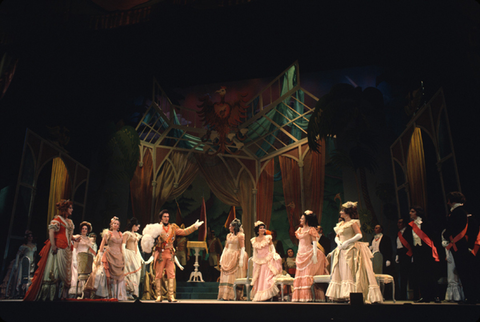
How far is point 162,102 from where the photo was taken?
11742 mm

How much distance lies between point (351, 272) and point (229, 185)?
7.70 meters

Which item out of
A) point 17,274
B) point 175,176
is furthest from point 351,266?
point 175,176

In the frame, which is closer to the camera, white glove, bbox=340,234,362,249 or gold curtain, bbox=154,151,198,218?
white glove, bbox=340,234,362,249

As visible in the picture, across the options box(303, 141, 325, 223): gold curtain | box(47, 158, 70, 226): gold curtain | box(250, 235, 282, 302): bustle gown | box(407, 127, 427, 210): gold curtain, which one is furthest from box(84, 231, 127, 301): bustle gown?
box(303, 141, 325, 223): gold curtain

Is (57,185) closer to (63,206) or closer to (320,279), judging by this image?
(63,206)

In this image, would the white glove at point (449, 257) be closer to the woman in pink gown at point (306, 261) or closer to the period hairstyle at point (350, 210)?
the period hairstyle at point (350, 210)

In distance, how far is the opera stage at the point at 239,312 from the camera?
412cm

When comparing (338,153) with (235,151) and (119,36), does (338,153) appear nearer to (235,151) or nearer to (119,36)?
(235,151)

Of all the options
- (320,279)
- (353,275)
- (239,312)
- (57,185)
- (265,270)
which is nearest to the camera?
(239,312)

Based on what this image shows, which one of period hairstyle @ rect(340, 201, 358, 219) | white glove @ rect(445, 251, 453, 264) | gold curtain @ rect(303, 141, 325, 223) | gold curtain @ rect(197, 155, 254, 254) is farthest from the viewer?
gold curtain @ rect(197, 155, 254, 254)

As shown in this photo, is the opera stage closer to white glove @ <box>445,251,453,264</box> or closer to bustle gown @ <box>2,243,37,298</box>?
white glove @ <box>445,251,453,264</box>

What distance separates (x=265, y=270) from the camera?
6801 mm

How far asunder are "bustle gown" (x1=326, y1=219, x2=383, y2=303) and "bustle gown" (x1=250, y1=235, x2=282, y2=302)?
1529mm

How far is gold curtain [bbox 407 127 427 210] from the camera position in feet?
24.5
